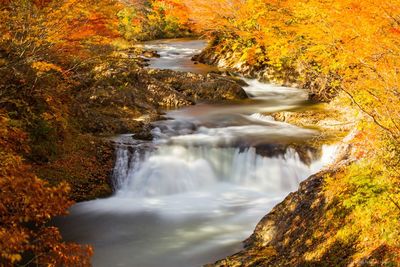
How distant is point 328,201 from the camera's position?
670 cm

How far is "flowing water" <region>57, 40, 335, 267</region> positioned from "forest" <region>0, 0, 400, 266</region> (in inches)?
29.3

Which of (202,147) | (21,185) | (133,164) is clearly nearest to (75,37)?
(133,164)

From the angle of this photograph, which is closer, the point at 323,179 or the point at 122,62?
the point at 323,179

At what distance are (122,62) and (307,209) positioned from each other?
51.4ft

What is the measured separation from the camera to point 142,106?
17.4 metres

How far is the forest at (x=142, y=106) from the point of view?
5586 millimetres

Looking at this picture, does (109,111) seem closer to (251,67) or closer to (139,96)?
(139,96)

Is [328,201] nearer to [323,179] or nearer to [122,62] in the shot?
[323,179]

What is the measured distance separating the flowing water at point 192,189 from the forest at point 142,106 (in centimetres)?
74

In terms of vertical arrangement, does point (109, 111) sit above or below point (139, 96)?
below

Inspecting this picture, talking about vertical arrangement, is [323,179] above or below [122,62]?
below

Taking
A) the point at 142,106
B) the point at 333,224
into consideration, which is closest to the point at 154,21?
the point at 142,106

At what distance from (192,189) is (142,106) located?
20.3 ft

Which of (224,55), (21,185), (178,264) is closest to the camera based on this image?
(21,185)
